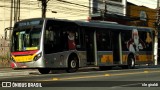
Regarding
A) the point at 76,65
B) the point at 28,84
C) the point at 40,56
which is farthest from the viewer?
the point at 76,65

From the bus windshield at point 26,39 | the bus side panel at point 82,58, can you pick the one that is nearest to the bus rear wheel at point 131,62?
the bus side panel at point 82,58

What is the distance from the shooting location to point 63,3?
5122 centimetres

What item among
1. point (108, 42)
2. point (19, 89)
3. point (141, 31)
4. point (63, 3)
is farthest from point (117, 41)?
point (63, 3)

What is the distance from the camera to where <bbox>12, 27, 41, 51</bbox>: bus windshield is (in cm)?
2399

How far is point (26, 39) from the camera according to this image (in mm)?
24297

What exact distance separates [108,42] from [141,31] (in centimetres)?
523

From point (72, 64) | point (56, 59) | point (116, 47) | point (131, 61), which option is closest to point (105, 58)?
point (116, 47)

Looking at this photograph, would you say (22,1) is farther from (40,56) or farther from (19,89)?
(19,89)

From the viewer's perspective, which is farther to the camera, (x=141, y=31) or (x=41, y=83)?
(x=141, y=31)

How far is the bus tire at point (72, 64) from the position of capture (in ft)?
85.3

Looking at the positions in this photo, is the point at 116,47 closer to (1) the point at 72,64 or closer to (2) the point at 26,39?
(1) the point at 72,64

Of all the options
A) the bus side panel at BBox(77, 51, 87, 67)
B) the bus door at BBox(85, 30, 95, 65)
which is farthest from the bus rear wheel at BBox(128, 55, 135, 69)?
the bus side panel at BBox(77, 51, 87, 67)

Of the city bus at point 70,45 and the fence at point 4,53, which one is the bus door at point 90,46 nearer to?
the city bus at point 70,45

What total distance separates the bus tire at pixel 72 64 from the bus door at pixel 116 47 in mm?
4786
